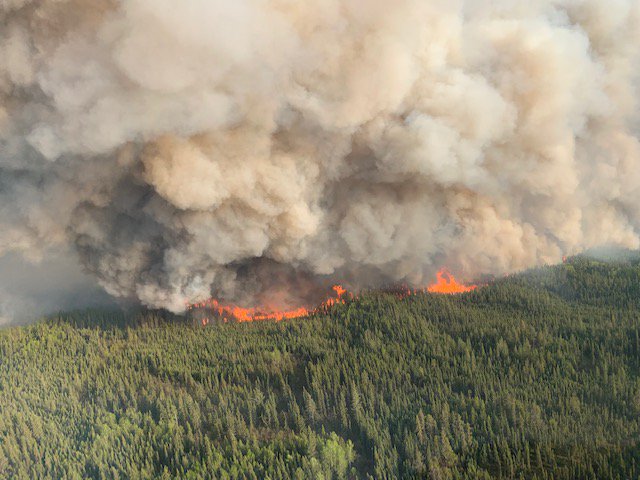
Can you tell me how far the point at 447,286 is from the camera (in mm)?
105812

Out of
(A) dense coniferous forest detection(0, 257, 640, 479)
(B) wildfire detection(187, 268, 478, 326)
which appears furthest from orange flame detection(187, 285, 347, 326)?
(A) dense coniferous forest detection(0, 257, 640, 479)

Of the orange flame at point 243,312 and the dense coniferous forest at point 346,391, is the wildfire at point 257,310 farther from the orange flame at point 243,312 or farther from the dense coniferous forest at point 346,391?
the dense coniferous forest at point 346,391

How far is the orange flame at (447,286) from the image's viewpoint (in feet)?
343

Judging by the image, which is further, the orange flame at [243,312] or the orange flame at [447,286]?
the orange flame at [447,286]

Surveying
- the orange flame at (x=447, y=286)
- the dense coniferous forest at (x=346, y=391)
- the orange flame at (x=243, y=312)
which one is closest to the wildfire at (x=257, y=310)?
the orange flame at (x=243, y=312)

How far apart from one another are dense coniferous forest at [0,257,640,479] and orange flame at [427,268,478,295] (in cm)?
371

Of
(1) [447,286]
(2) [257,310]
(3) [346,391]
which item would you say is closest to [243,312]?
(2) [257,310]

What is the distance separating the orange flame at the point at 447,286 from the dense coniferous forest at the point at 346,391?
3715mm

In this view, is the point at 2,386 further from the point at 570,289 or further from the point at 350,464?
the point at 570,289

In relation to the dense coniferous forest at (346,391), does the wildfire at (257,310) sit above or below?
above

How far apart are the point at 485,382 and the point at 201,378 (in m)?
33.9

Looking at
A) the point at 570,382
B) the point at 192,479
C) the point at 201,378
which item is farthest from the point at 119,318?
the point at 570,382

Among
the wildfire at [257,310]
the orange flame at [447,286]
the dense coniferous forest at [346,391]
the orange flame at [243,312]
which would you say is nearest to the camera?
the dense coniferous forest at [346,391]

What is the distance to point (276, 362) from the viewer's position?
84.1 metres
